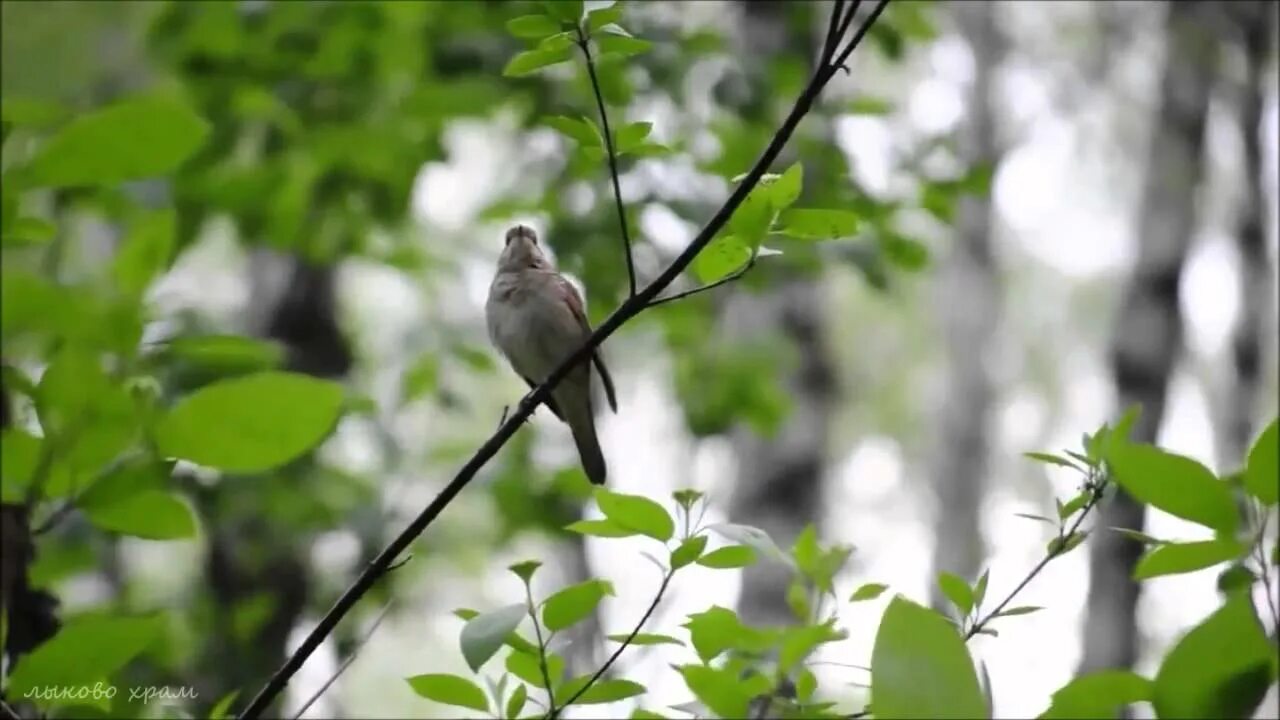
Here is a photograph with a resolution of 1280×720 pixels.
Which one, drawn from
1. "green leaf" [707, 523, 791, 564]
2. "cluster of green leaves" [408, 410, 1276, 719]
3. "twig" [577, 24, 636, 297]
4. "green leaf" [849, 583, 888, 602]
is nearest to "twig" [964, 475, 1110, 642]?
"cluster of green leaves" [408, 410, 1276, 719]

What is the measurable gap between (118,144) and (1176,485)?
1.43 meters

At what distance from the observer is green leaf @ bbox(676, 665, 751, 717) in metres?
1.55

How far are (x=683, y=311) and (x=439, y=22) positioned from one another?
52.1 inches

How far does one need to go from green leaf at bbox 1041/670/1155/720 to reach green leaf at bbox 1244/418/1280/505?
0.20 meters

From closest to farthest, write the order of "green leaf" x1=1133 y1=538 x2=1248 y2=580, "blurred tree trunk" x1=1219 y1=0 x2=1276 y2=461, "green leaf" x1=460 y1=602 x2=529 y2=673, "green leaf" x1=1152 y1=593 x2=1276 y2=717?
1. "green leaf" x1=1152 y1=593 x2=1276 y2=717
2. "green leaf" x1=1133 y1=538 x2=1248 y2=580
3. "green leaf" x1=460 y1=602 x2=529 y2=673
4. "blurred tree trunk" x1=1219 y1=0 x2=1276 y2=461

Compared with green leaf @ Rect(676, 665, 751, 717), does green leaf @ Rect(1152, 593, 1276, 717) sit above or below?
Result: above

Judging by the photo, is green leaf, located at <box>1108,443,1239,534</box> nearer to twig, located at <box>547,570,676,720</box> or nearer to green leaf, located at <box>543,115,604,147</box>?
twig, located at <box>547,570,676,720</box>

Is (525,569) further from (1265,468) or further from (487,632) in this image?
(1265,468)

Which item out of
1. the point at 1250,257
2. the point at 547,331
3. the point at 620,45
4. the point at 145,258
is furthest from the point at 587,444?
the point at 1250,257

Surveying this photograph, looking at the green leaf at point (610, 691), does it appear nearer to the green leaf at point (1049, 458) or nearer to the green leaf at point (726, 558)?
the green leaf at point (726, 558)

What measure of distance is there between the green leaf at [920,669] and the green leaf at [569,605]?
1.88ft

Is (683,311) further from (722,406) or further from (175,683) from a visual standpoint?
(175,683)

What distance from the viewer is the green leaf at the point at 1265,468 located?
991 millimetres

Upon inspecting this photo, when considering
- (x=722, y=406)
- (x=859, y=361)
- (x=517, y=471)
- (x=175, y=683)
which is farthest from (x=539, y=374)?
(x=859, y=361)
